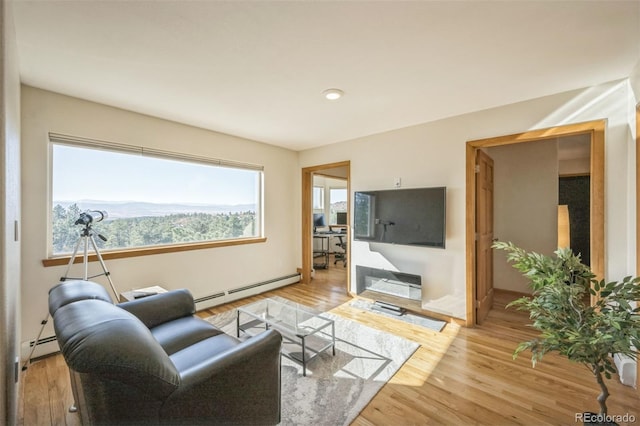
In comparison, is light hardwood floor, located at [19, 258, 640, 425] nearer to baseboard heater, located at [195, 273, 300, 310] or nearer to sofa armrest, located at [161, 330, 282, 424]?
sofa armrest, located at [161, 330, 282, 424]

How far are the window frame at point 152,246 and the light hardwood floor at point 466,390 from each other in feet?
3.08

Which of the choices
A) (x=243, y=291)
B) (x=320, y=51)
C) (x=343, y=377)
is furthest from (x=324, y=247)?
(x=320, y=51)

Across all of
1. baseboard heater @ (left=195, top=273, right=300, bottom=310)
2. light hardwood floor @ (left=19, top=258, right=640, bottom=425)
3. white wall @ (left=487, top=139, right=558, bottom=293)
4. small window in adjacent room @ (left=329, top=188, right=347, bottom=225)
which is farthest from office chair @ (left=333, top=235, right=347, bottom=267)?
light hardwood floor @ (left=19, top=258, right=640, bottom=425)

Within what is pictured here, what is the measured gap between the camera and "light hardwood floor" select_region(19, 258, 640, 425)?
1.71 m

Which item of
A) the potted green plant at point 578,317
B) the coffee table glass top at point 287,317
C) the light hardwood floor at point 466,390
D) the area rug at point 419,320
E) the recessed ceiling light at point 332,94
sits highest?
the recessed ceiling light at point 332,94

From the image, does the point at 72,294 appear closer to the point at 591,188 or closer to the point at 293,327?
the point at 293,327

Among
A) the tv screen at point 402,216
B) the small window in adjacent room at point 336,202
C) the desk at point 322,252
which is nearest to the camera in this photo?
the tv screen at point 402,216

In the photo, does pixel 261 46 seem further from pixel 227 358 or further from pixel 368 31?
pixel 227 358

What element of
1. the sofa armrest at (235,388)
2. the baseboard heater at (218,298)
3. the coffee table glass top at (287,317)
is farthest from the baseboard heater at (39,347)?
the sofa armrest at (235,388)

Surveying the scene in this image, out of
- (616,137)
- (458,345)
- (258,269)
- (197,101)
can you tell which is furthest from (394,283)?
(197,101)

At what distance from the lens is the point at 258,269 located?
4.19 metres

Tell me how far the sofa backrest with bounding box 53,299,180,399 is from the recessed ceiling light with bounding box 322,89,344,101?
86.2 inches

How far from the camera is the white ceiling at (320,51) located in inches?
57.7

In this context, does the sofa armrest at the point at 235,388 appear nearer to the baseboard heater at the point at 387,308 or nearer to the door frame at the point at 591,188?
the baseboard heater at the point at 387,308
